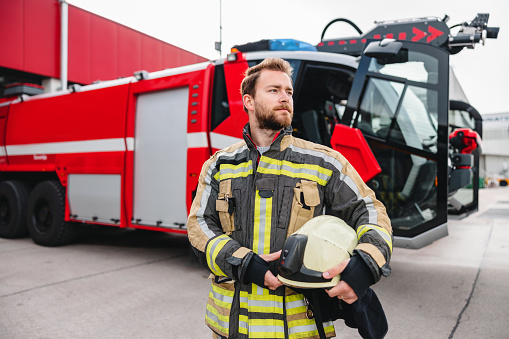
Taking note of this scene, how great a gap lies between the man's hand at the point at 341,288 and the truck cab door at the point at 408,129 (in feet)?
8.72

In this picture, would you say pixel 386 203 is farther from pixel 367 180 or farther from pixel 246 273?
pixel 246 273

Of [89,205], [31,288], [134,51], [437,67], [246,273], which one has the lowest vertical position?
[31,288]

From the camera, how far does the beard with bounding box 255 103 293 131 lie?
4.76ft

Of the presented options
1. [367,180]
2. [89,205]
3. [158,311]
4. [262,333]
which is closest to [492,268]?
[367,180]

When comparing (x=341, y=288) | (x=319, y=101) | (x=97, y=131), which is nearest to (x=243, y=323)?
(x=341, y=288)

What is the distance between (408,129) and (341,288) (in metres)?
3.08

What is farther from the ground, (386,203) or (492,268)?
(386,203)

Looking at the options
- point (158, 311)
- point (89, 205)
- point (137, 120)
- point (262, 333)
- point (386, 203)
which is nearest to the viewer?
point (262, 333)

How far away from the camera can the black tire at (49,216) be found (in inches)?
228

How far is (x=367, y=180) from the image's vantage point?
3.60 metres

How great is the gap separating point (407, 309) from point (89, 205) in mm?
4121

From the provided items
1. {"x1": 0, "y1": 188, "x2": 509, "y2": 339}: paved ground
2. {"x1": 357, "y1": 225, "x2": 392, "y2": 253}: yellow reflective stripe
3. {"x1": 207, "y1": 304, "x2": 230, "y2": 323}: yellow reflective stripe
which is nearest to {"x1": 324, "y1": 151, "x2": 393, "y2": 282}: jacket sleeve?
{"x1": 357, "y1": 225, "x2": 392, "y2": 253}: yellow reflective stripe

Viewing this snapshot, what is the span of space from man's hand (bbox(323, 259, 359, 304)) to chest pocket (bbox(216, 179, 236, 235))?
46 cm

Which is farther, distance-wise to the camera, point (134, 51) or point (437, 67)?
point (134, 51)
